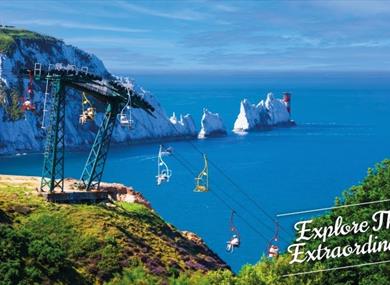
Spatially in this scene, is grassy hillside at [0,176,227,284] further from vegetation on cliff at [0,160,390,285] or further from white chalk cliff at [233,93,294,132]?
white chalk cliff at [233,93,294,132]

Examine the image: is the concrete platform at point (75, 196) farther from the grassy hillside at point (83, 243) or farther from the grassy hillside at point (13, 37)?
the grassy hillside at point (13, 37)

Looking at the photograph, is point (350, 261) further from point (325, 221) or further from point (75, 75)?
point (75, 75)

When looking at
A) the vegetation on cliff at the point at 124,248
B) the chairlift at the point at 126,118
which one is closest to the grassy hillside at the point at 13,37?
the vegetation on cliff at the point at 124,248

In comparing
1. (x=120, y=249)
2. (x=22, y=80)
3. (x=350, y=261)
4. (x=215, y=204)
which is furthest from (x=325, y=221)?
(x=22, y=80)

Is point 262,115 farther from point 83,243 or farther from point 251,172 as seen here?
point 83,243

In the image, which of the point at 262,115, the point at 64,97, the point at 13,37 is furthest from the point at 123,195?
the point at 262,115

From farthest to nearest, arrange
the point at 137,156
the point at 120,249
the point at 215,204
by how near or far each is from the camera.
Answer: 1. the point at 137,156
2. the point at 215,204
3. the point at 120,249

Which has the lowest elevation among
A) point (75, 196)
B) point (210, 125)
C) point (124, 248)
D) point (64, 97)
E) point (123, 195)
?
point (210, 125)
